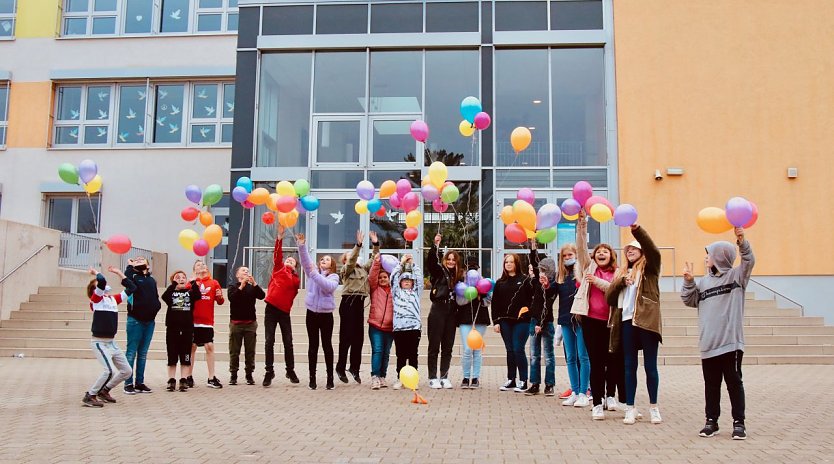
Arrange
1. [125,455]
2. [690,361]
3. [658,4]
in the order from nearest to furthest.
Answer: [125,455], [690,361], [658,4]

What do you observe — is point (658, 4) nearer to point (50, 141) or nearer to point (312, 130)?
point (312, 130)

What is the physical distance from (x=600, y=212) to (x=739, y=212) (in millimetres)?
2017

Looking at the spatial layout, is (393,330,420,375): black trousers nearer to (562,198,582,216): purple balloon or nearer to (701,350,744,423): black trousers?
(562,198,582,216): purple balloon

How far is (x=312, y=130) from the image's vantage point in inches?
711

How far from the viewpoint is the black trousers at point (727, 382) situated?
605cm

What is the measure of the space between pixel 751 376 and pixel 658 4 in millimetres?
10329

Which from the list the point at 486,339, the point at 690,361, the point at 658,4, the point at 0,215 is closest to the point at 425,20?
the point at 658,4

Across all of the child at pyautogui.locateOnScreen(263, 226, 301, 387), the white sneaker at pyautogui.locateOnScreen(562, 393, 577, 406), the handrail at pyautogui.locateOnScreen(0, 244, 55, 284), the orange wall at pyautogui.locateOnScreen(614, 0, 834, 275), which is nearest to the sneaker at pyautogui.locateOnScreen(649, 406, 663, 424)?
the white sneaker at pyautogui.locateOnScreen(562, 393, 577, 406)

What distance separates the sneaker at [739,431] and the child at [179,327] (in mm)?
6597

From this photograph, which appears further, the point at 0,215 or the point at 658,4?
the point at 0,215

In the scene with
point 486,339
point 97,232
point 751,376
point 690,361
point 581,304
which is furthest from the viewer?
point 97,232

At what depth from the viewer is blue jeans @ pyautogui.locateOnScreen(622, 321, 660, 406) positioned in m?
6.76

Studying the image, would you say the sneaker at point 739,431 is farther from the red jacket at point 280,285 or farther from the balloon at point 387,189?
the balloon at point 387,189

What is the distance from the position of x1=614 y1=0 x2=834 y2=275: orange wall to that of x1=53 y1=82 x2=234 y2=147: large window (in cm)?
1237
